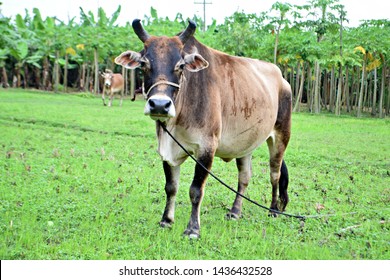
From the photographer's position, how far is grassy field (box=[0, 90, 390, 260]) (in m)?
5.33

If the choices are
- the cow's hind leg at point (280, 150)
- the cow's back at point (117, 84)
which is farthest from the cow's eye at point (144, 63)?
the cow's back at point (117, 84)

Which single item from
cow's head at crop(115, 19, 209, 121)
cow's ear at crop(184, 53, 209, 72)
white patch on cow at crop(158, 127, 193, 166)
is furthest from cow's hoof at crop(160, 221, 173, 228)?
cow's ear at crop(184, 53, 209, 72)

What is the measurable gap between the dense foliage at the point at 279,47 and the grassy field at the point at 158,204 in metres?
8.71

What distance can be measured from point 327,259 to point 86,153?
636cm

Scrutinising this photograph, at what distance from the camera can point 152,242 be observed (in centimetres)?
545

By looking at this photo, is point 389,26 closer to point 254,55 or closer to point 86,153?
point 254,55

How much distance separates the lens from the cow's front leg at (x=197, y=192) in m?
5.64

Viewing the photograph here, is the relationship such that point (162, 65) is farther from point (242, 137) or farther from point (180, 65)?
point (242, 137)

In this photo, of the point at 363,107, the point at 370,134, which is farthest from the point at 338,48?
the point at 370,134

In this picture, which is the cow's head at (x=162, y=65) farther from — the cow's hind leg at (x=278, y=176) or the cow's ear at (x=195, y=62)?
the cow's hind leg at (x=278, y=176)

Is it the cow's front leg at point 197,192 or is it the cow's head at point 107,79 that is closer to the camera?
the cow's front leg at point 197,192

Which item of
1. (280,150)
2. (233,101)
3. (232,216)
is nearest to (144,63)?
(233,101)

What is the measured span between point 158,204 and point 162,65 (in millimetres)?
2284

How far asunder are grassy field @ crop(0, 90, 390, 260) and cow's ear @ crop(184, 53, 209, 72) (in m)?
1.57
